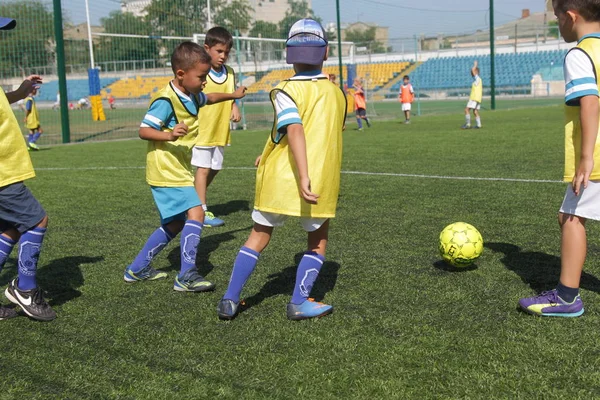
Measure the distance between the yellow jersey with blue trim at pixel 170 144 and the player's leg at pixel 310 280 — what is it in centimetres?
127

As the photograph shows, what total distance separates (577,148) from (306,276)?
178 cm

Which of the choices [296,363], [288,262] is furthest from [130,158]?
[296,363]

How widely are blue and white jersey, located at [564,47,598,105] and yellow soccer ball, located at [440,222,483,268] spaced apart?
1451 millimetres

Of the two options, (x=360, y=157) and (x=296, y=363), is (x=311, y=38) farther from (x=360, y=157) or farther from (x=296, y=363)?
(x=360, y=157)

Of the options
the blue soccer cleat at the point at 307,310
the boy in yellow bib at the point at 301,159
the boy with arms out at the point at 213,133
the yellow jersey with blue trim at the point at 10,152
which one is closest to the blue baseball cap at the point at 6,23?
the yellow jersey with blue trim at the point at 10,152

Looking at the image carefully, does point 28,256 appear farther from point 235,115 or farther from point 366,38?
point 366,38

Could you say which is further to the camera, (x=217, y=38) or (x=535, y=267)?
(x=217, y=38)

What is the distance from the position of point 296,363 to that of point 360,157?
10.2 meters

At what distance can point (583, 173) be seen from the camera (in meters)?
3.63

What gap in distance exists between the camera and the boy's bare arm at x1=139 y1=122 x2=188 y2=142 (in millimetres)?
4508

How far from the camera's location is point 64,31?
760 inches

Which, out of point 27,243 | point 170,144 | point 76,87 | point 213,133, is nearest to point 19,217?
point 27,243

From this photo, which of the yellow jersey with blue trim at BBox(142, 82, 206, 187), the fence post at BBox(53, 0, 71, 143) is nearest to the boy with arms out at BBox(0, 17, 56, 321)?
the yellow jersey with blue trim at BBox(142, 82, 206, 187)

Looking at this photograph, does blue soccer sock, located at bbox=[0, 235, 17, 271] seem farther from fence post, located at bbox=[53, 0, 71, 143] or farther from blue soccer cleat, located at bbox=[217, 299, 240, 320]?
fence post, located at bbox=[53, 0, 71, 143]
